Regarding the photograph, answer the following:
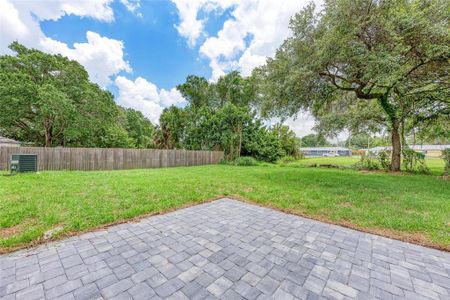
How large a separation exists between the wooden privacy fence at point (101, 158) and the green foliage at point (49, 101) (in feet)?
16.9

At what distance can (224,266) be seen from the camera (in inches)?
78.7

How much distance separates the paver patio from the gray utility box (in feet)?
20.9

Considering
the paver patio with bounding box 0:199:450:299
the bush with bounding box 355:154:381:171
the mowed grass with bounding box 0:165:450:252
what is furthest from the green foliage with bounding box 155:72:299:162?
the paver patio with bounding box 0:199:450:299

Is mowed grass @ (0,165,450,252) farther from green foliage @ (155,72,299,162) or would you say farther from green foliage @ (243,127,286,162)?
green foliage @ (243,127,286,162)

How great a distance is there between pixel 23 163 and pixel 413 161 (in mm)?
16958

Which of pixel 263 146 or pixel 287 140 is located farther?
pixel 287 140

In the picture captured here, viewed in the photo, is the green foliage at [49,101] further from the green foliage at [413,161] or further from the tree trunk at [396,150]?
the green foliage at [413,161]

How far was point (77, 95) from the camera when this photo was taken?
1398 cm

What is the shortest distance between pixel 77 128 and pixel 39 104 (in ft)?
8.19

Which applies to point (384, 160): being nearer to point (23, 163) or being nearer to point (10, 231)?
point (10, 231)

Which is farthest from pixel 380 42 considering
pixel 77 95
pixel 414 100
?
pixel 77 95

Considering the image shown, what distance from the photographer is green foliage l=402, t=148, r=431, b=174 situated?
963cm

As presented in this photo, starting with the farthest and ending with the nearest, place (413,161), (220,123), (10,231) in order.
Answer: (220,123), (413,161), (10,231)

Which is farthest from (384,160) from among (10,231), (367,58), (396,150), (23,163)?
(23,163)
